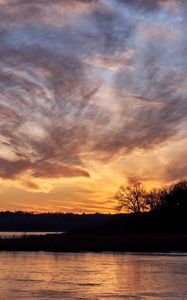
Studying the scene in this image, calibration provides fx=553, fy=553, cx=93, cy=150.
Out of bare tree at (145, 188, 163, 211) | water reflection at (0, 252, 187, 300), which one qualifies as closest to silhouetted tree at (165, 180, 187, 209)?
bare tree at (145, 188, 163, 211)

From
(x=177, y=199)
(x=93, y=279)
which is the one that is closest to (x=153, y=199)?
(x=177, y=199)

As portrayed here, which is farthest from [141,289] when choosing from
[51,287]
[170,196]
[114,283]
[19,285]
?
[170,196]

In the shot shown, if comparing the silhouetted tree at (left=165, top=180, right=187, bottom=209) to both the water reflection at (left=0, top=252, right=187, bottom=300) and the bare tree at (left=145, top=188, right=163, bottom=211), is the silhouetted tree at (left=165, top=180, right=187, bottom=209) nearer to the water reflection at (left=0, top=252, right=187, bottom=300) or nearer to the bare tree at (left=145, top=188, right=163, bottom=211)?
the bare tree at (left=145, top=188, right=163, bottom=211)

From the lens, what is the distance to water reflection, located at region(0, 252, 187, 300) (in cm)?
2816

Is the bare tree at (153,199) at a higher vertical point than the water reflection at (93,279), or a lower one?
higher

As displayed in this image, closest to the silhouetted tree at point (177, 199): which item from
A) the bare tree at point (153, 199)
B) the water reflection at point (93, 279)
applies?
the bare tree at point (153, 199)

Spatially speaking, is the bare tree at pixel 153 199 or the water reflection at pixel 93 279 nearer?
the water reflection at pixel 93 279

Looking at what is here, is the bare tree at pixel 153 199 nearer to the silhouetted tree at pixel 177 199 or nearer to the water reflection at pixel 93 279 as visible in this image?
the silhouetted tree at pixel 177 199

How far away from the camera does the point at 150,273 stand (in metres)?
37.7

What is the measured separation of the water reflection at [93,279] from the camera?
28156 millimetres

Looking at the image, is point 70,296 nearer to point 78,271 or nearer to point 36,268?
point 78,271

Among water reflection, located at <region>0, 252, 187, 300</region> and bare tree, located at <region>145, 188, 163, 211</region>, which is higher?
bare tree, located at <region>145, 188, 163, 211</region>

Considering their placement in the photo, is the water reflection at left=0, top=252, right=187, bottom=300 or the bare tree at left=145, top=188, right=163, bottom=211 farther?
the bare tree at left=145, top=188, right=163, bottom=211

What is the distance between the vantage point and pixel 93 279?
1371 inches
